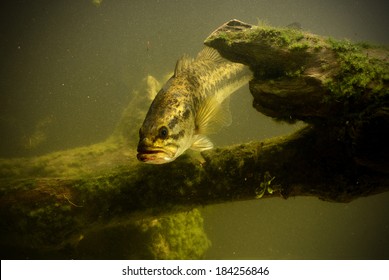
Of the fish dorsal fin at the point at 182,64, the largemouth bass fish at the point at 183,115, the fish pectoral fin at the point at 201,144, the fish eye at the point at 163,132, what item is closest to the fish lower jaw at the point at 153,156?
the largemouth bass fish at the point at 183,115

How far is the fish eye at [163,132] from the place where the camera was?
11.2 feet

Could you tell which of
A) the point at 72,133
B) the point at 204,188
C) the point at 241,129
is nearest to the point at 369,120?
the point at 204,188

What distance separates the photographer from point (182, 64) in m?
5.02

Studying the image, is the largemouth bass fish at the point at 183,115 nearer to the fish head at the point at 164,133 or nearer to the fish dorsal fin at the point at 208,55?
the fish head at the point at 164,133

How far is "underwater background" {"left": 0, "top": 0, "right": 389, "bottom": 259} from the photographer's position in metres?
20.8

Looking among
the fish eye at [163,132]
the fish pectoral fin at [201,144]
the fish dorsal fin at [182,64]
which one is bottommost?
the fish eye at [163,132]

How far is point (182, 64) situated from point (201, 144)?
1.74 m

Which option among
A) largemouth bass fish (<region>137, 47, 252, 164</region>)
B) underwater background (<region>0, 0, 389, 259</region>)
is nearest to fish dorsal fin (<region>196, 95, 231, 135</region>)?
largemouth bass fish (<region>137, 47, 252, 164</region>)

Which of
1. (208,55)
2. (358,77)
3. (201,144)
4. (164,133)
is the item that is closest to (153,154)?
(164,133)

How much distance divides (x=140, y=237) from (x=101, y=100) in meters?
27.1

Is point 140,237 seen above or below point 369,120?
below
